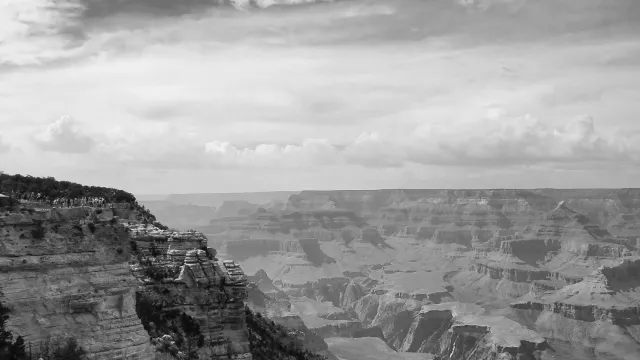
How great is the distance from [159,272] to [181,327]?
565 cm

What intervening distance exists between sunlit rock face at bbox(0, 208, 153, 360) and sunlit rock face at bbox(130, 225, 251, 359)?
10.5 meters

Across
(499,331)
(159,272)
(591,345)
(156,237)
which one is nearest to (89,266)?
(159,272)

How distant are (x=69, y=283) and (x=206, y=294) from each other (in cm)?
1536

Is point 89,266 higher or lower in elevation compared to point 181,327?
higher

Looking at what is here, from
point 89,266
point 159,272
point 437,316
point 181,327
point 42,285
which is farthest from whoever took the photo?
point 437,316

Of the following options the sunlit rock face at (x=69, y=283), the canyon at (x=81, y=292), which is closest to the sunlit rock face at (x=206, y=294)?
the canyon at (x=81, y=292)

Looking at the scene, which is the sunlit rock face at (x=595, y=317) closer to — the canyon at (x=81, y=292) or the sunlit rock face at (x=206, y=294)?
the sunlit rock face at (x=206, y=294)

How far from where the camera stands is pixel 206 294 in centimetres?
4525

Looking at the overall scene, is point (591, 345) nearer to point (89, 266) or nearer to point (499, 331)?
point (499, 331)

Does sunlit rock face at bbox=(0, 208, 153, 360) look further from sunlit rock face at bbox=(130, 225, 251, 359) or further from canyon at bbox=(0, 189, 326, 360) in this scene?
sunlit rock face at bbox=(130, 225, 251, 359)

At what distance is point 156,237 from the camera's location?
51375 mm

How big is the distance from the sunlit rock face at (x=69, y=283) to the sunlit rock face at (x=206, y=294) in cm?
1049

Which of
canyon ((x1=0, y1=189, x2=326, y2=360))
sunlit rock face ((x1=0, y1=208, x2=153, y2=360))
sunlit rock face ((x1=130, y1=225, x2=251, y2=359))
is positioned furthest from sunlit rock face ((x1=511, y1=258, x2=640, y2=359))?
sunlit rock face ((x1=0, y1=208, x2=153, y2=360))

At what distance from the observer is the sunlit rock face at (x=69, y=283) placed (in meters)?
29.1
